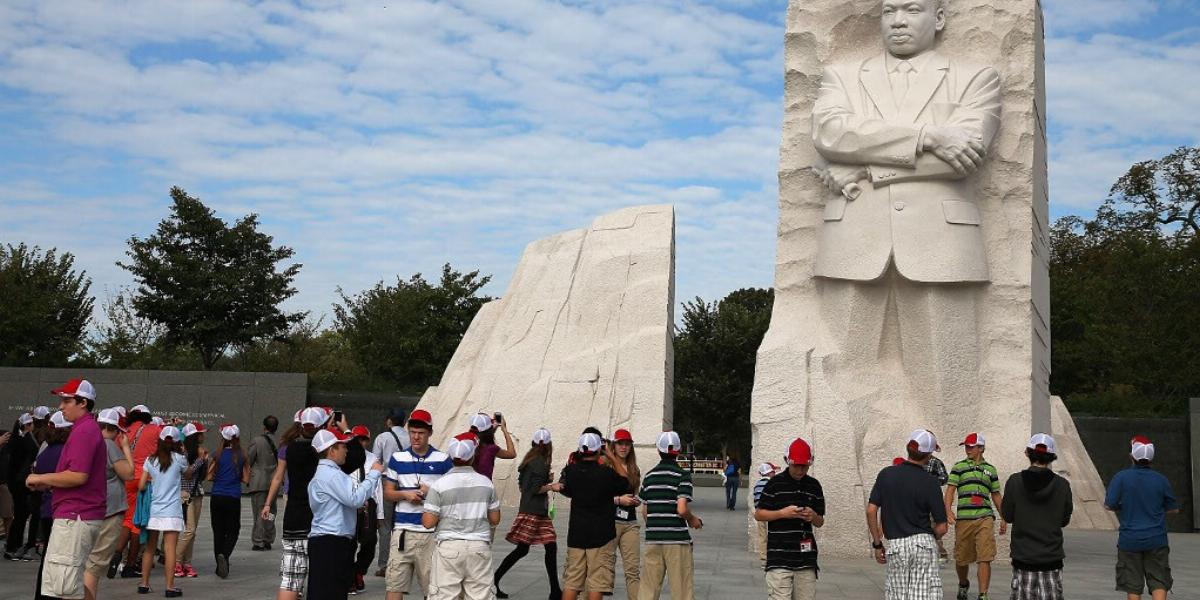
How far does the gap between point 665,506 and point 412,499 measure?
1708mm

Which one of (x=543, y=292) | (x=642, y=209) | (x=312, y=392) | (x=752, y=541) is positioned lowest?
(x=752, y=541)

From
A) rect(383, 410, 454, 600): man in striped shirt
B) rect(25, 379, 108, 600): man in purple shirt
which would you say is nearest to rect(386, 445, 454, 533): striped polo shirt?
rect(383, 410, 454, 600): man in striped shirt

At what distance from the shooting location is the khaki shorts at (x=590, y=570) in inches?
320

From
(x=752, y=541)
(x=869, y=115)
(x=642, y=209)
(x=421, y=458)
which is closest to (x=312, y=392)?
(x=642, y=209)

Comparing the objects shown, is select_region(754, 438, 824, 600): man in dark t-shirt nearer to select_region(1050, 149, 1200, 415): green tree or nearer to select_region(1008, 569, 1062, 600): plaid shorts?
select_region(1008, 569, 1062, 600): plaid shorts

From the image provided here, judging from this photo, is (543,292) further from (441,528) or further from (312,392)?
(441,528)

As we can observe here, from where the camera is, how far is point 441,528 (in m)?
7.04

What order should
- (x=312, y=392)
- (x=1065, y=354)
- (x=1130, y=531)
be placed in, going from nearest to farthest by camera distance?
(x=1130, y=531), (x=312, y=392), (x=1065, y=354)

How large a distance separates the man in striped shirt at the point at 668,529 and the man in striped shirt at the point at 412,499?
4.76 ft

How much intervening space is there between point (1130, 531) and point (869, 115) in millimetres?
5718

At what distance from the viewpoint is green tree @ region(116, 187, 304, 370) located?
3378 centimetres

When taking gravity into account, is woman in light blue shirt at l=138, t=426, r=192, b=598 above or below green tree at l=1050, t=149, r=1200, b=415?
below

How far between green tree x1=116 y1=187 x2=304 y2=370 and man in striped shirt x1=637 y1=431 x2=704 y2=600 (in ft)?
→ 91.5

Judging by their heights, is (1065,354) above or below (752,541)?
above
